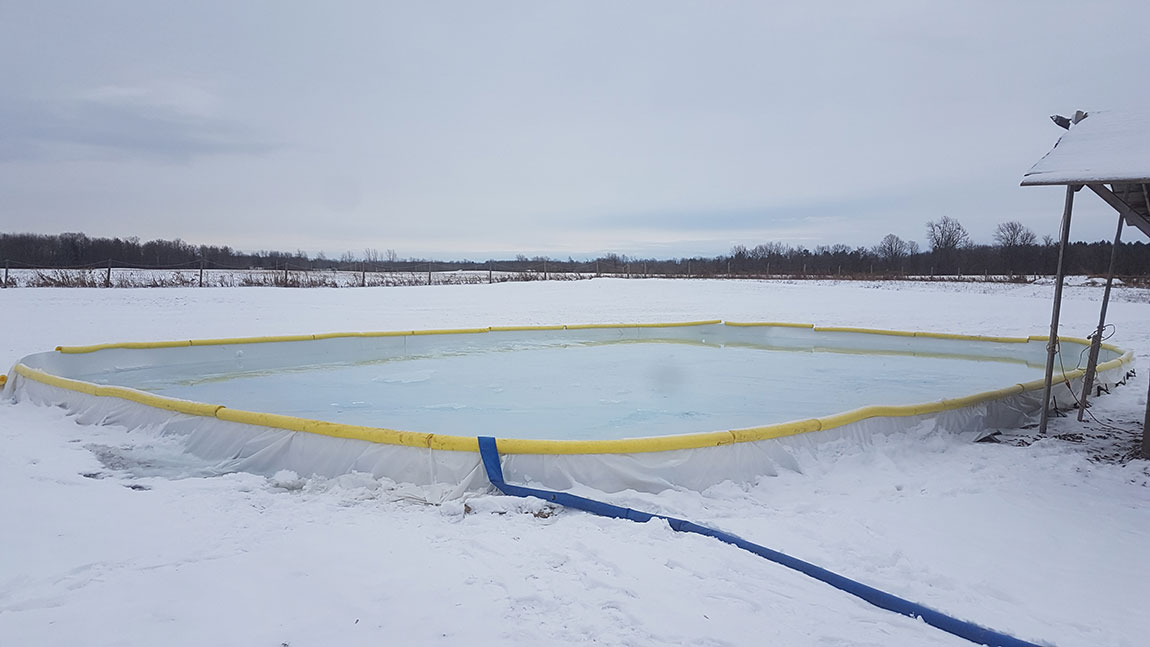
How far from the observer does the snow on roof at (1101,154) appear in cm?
299

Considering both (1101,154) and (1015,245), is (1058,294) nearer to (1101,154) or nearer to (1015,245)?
(1101,154)

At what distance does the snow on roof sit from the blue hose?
2340 mm

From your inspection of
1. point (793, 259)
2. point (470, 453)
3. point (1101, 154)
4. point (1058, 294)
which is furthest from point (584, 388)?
point (793, 259)

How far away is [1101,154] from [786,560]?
2876 millimetres

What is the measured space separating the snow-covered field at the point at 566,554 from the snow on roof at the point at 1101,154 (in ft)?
4.82

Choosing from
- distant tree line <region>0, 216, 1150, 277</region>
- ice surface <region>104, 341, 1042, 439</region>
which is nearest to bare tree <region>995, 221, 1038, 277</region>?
distant tree line <region>0, 216, 1150, 277</region>

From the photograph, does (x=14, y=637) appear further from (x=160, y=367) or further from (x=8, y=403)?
(x=160, y=367)

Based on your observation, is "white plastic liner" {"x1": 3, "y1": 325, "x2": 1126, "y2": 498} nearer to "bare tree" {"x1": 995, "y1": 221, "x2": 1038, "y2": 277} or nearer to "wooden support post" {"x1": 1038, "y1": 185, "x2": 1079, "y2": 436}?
"wooden support post" {"x1": 1038, "y1": 185, "x2": 1079, "y2": 436}

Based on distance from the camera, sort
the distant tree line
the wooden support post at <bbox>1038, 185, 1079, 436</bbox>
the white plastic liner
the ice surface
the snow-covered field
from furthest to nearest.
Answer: the distant tree line, the ice surface, the wooden support post at <bbox>1038, 185, 1079, 436</bbox>, the white plastic liner, the snow-covered field

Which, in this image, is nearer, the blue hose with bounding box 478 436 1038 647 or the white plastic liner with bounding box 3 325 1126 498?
the blue hose with bounding box 478 436 1038 647

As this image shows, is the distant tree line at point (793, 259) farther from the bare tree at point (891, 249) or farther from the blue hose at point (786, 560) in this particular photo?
the blue hose at point (786, 560)

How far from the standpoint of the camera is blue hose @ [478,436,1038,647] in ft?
5.77

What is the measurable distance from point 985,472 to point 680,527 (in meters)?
1.84

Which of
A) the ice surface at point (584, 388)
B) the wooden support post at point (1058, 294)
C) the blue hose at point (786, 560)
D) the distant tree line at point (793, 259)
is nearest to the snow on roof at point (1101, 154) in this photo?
the wooden support post at point (1058, 294)
